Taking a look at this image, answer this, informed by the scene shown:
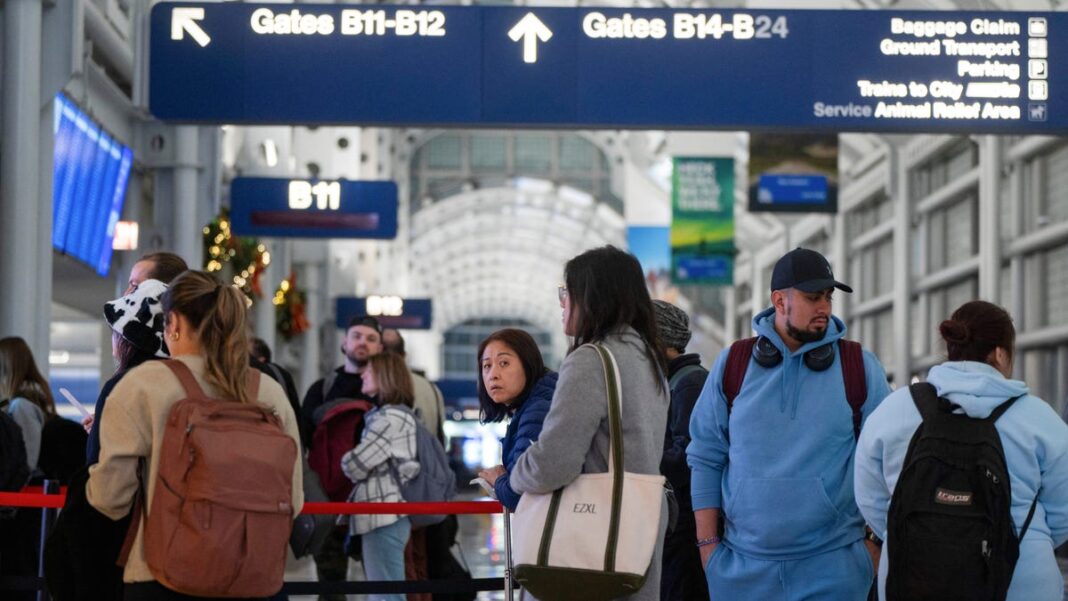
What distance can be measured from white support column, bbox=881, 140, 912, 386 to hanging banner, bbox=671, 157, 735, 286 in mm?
3077

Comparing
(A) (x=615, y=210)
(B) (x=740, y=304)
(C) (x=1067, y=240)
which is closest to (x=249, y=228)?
(C) (x=1067, y=240)

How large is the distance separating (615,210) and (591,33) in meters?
37.5

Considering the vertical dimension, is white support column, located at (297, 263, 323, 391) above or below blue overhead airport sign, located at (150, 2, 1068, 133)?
below

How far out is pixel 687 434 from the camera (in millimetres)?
5102

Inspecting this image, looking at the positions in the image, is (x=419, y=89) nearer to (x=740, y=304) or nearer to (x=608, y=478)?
(x=608, y=478)

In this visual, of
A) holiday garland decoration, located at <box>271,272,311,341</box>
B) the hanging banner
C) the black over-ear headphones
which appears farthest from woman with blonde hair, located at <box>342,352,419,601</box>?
the hanging banner

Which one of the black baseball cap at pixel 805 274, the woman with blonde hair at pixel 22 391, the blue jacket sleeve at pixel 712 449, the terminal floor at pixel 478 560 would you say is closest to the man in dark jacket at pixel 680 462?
the blue jacket sleeve at pixel 712 449

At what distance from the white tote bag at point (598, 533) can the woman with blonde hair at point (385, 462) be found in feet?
11.6

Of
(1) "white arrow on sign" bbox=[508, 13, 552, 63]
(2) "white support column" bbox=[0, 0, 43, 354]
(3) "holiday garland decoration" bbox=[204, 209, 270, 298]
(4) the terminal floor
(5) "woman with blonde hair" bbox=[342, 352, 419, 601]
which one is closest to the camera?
(5) "woman with blonde hair" bbox=[342, 352, 419, 601]

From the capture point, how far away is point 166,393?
11.7 feet

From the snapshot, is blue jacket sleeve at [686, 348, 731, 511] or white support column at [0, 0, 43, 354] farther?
white support column at [0, 0, 43, 354]

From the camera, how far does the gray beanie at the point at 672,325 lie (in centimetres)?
526

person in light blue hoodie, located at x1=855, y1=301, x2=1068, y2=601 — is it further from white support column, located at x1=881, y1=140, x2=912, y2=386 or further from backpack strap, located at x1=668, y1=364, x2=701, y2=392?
white support column, located at x1=881, y1=140, x2=912, y2=386

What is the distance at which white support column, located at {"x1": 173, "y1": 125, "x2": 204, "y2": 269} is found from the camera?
14.3m
